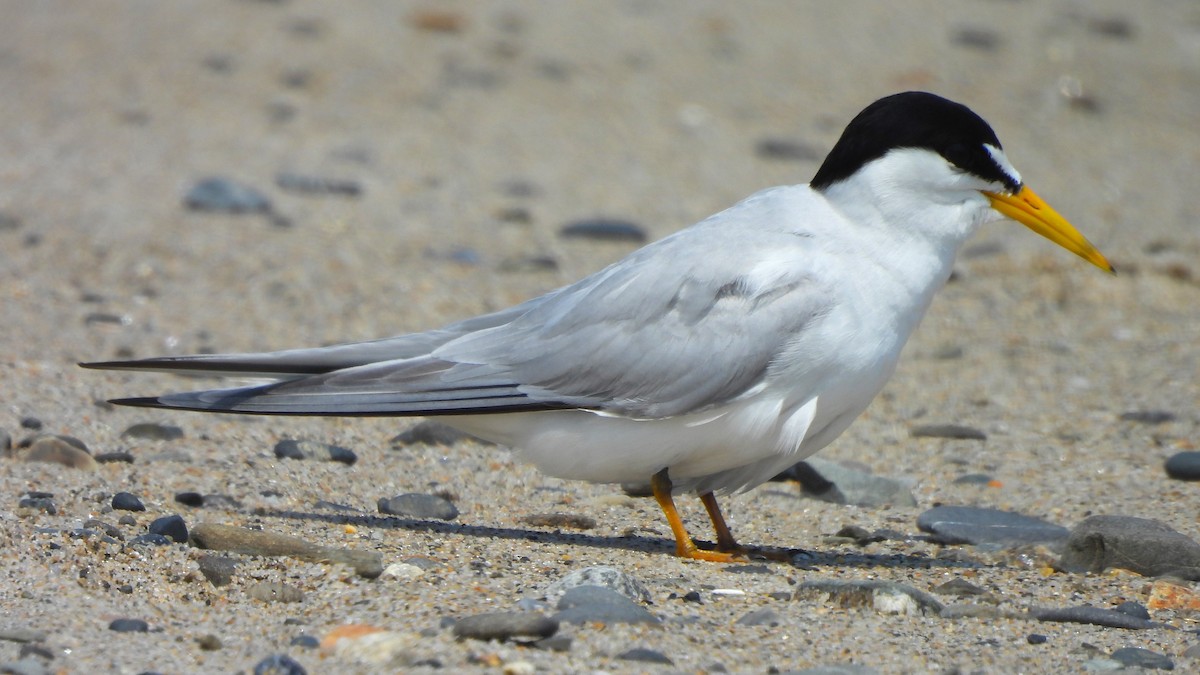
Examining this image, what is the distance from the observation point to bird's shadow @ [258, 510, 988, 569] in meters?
4.10

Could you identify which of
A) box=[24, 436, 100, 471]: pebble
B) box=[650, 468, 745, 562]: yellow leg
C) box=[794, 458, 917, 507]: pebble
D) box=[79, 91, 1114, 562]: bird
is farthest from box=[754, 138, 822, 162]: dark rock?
box=[24, 436, 100, 471]: pebble

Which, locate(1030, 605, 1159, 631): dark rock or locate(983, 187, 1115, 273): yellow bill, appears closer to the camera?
locate(1030, 605, 1159, 631): dark rock

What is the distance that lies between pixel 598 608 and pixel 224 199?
491 cm

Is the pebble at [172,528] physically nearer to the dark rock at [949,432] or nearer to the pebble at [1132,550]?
the pebble at [1132,550]

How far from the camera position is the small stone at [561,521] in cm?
437

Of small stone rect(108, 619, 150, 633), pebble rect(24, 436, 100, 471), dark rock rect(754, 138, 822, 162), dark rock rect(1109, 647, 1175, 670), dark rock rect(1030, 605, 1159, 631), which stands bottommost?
dark rock rect(1109, 647, 1175, 670)

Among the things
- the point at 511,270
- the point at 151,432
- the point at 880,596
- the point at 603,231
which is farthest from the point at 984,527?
the point at 603,231

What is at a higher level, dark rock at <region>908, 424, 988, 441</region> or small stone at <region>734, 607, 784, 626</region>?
dark rock at <region>908, 424, 988, 441</region>

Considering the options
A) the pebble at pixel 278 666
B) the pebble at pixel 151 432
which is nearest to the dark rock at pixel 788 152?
the pebble at pixel 151 432

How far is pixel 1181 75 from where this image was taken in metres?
10.7

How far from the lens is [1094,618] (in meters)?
3.63

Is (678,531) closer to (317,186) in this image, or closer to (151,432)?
(151,432)

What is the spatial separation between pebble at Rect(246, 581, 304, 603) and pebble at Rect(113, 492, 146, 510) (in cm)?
70

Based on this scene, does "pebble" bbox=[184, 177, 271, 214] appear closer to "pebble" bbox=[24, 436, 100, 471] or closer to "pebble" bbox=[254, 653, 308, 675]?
"pebble" bbox=[24, 436, 100, 471]
